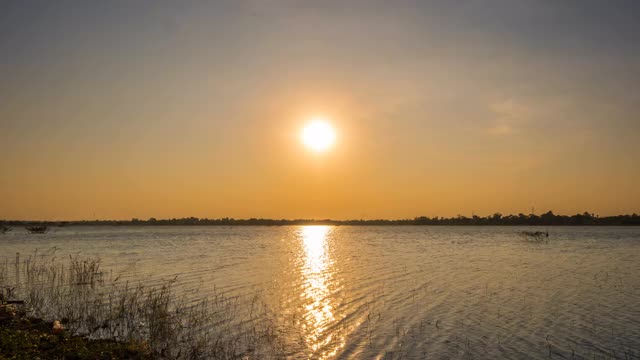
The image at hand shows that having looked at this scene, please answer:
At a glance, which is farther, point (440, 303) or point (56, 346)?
point (440, 303)

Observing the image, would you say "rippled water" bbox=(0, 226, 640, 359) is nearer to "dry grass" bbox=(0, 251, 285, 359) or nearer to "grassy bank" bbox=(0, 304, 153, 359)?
"dry grass" bbox=(0, 251, 285, 359)

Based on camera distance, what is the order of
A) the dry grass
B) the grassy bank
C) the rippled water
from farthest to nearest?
the rippled water
the dry grass
the grassy bank

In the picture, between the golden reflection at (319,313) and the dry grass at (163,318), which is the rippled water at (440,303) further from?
the dry grass at (163,318)

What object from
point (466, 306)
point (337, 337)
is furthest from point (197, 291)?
point (466, 306)

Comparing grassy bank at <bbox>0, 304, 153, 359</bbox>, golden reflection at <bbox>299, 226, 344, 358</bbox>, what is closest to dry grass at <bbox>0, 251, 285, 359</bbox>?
grassy bank at <bbox>0, 304, 153, 359</bbox>

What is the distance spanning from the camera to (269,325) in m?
23.6

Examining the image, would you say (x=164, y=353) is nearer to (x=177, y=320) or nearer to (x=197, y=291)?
(x=177, y=320)

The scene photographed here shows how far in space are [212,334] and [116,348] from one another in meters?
5.04

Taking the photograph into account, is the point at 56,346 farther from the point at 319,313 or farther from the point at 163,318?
the point at 319,313

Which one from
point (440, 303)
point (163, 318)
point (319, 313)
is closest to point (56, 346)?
point (163, 318)

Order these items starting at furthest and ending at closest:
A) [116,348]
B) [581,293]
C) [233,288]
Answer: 1. [233,288]
2. [581,293]
3. [116,348]

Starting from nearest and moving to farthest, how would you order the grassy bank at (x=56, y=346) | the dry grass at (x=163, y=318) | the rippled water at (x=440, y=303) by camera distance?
the grassy bank at (x=56, y=346), the dry grass at (x=163, y=318), the rippled water at (x=440, y=303)

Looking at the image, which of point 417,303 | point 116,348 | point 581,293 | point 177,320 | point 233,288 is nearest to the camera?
point 116,348

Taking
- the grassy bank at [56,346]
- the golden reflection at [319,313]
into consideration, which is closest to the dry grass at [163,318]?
the grassy bank at [56,346]
